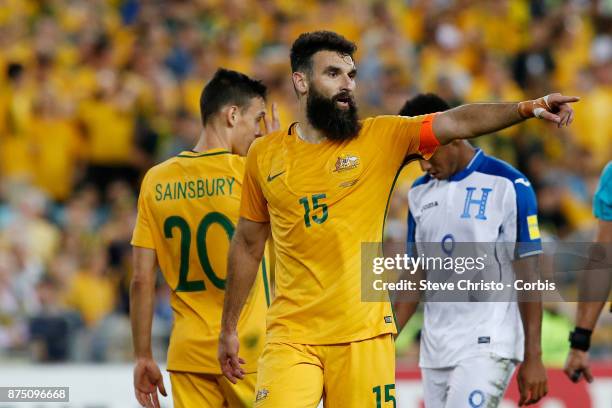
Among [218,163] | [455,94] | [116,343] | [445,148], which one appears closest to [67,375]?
[116,343]

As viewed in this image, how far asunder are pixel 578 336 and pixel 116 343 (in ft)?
15.6

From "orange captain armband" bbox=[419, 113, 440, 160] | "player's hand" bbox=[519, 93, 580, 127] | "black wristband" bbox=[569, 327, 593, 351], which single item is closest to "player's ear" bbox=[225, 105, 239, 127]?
"orange captain armband" bbox=[419, 113, 440, 160]

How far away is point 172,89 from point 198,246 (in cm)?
821

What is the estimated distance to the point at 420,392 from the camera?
10.0 metres

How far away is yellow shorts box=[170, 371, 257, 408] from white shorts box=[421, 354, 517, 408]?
4.01 ft

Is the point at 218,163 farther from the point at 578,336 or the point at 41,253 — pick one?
the point at 41,253

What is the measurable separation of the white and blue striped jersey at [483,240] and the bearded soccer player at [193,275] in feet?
3.71

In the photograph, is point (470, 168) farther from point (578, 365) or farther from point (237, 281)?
point (237, 281)

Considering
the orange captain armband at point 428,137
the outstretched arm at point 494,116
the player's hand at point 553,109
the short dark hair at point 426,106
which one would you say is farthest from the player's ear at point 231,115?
the player's hand at point 553,109

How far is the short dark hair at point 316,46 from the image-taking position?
635 centimetres

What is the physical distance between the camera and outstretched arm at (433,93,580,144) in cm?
544

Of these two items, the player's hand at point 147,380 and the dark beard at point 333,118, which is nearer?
the dark beard at point 333,118

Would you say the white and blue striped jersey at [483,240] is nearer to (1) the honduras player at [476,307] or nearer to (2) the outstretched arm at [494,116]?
(1) the honduras player at [476,307]

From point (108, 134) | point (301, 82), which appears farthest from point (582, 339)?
point (108, 134)
